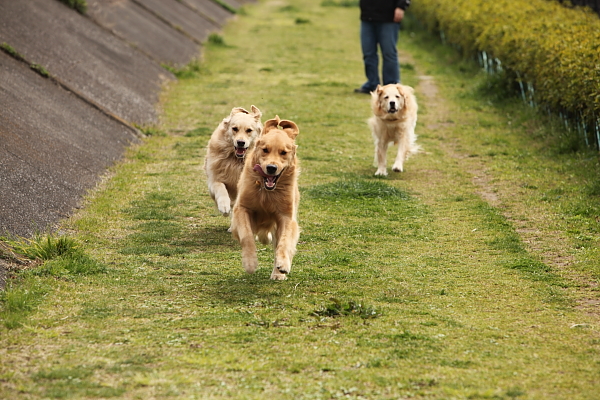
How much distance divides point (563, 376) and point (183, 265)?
10.2 ft

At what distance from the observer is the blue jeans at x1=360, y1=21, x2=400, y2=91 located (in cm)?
1417

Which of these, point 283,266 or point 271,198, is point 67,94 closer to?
point 271,198

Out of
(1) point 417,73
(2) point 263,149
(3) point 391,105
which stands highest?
(2) point 263,149

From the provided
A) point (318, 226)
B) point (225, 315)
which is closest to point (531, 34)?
point (318, 226)

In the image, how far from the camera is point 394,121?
10.1 metres

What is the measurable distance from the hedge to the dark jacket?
189 centimetres

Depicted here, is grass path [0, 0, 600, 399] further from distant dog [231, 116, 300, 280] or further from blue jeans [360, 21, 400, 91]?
blue jeans [360, 21, 400, 91]

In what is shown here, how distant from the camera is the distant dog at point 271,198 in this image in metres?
5.82

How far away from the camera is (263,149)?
596 centimetres

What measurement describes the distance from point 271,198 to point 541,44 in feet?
22.6

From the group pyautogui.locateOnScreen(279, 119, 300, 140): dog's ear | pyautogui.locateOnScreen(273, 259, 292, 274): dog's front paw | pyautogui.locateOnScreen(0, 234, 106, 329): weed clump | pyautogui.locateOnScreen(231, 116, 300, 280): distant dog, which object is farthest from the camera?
pyautogui.locateOnScreen(279, 119, 300, 140): dog's ear

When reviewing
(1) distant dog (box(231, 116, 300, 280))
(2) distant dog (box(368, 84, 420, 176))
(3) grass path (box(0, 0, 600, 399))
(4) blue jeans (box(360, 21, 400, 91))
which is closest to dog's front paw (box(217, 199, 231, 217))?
(3) grass path (box(0, 0, 600, 399))

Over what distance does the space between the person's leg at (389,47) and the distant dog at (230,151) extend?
7.12 m

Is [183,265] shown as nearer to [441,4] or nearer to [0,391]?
[0,391]
